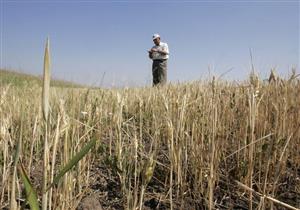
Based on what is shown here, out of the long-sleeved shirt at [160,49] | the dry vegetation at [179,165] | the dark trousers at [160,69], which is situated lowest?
the dry vegetation at [179,165]

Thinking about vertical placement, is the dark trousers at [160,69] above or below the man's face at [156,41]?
below

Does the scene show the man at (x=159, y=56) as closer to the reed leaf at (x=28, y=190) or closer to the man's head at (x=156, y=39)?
the man's head at (x=156, y=39)

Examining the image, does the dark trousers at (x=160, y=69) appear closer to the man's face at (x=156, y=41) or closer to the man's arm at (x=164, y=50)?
the man's arm at (x=164, y=50)

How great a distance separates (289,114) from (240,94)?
442 mm

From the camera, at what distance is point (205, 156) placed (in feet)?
4.19

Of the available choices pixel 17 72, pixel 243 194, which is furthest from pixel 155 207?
pixel 17 72

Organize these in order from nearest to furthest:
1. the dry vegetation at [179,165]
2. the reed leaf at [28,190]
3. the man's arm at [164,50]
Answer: the reed leaf at [28,190] → the dry vegetation at [179,165] → the man's arm at [164,50]

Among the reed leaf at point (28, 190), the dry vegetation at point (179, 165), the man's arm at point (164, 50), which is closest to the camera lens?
the reed leaf at point (28, 190)

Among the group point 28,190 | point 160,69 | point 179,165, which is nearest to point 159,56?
point 160,69

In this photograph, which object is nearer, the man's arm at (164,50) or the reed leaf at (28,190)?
the reed leaf at (28,190)

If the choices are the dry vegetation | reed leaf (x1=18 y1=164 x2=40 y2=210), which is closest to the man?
the dry vegetation

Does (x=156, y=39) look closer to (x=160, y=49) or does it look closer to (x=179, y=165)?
(x=160, y=49)

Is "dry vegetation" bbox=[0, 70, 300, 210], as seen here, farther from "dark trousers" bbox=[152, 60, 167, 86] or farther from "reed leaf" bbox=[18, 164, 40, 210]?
"dark trousers" bbox=[152, 60, 167, 86]

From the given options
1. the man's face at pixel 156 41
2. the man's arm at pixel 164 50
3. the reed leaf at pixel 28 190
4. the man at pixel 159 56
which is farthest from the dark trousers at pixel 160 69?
the reed leaf at pixel 28 190
